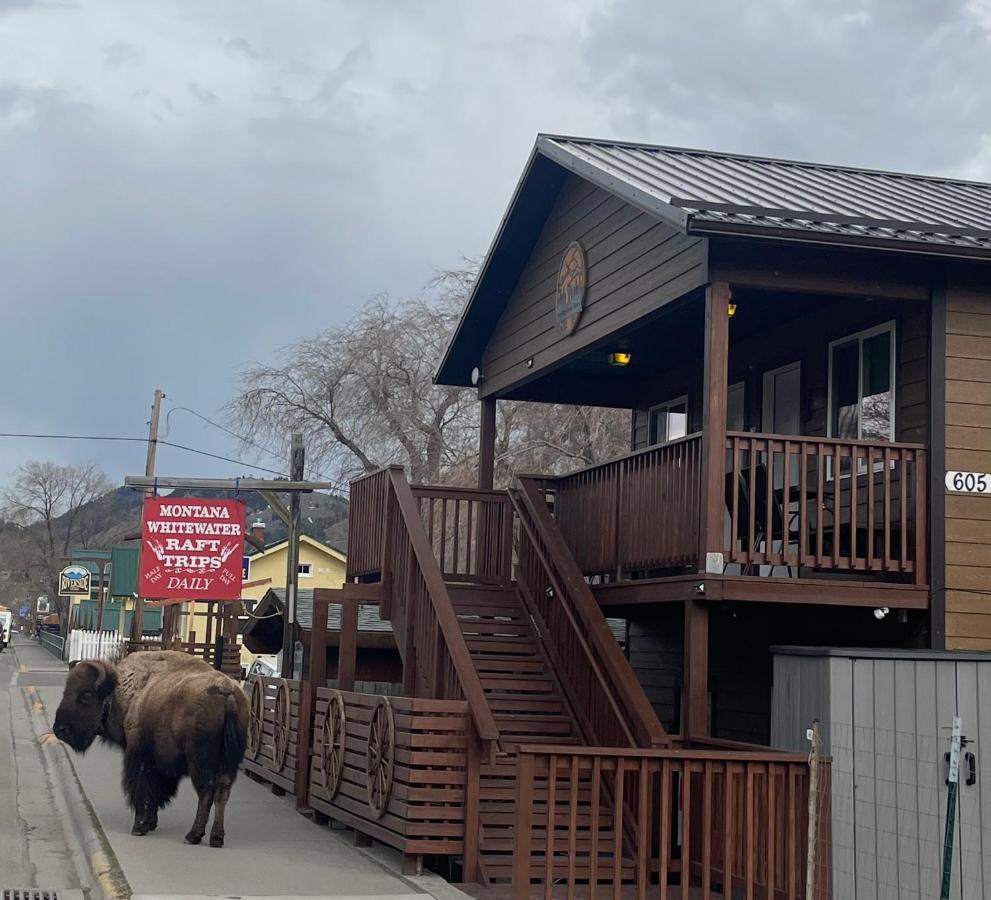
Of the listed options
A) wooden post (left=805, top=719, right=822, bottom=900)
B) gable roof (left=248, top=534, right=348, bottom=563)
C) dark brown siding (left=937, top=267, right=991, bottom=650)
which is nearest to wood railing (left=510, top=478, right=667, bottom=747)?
wooden post (left=805, top=719, right=822, bottom=900)

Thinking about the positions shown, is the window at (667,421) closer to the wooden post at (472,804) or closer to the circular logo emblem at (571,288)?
the circular logo emblem at (571,288)

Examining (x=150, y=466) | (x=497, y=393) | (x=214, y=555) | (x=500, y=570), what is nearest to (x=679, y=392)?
(x=497, y=393)

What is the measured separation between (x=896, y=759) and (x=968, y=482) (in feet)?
10.3

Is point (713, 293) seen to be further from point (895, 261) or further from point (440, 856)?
point (440, 856)

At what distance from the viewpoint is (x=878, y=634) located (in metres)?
12.6

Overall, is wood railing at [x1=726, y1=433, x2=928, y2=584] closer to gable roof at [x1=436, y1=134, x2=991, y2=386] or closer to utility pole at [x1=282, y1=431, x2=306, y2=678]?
gable roof at [x1=436, y1=134, x2=991, y2=386]

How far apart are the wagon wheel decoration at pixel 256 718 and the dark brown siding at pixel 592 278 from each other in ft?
16.0

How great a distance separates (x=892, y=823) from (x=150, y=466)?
120 feet

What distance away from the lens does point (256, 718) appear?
1769cm

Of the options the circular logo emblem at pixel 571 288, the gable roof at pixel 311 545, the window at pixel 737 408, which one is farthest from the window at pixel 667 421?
the gable roof at pixel 311 545

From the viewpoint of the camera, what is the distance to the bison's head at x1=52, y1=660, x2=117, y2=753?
12.8 metres

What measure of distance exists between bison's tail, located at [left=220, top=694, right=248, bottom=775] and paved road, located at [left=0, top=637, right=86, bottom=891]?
1.43m

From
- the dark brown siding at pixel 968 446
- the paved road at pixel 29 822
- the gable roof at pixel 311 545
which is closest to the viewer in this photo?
the paved road at pixel 29 822

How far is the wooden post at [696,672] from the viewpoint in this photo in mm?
11294
